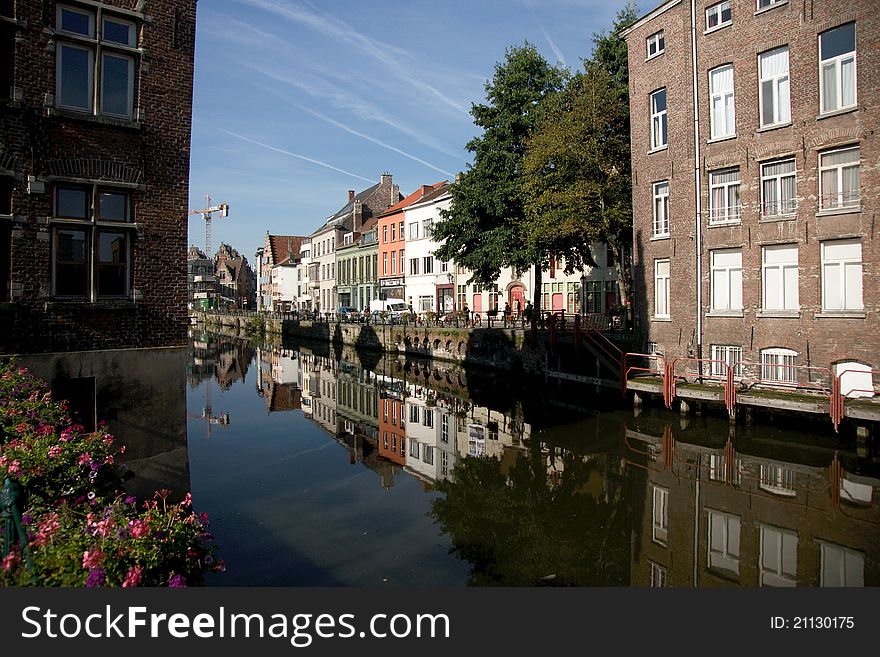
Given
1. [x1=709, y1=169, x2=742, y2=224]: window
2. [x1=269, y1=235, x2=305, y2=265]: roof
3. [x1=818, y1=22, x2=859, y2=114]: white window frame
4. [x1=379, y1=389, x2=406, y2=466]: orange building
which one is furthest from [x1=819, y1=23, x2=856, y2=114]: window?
[x1=269, y1=235, x2=305, y2=265]: roof

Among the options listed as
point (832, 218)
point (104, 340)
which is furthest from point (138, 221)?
point (832, 218)

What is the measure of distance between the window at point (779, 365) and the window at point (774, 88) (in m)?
6.73

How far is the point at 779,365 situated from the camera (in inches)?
686

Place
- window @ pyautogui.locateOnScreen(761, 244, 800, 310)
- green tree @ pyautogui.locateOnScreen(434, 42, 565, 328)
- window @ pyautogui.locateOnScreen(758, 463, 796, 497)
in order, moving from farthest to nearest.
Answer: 1. green tree @ pyautogui.locateOnScreen(434, 42, 565, 328)
2. window @ pyautogui.locateOnScreen(761, 244, 800, 310)
3. window @ pyautogui.locateOnScreen(758, 463, 796, 497)

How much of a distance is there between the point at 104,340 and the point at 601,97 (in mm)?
21004

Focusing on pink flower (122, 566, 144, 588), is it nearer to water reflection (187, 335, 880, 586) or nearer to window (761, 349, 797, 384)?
water reflection (187, 335, 880, 586)

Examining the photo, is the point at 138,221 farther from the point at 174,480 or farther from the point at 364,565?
the point at 364,565

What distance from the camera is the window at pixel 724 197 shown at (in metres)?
19.5

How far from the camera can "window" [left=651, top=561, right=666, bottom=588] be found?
26.3ft

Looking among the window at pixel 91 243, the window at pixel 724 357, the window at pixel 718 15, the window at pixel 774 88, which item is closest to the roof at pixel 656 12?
the window at pixel 718 15

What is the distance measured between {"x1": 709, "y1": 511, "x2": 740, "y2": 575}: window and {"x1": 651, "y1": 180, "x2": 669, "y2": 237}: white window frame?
13.2 meters

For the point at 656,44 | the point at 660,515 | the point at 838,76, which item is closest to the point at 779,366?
the point at 838,76

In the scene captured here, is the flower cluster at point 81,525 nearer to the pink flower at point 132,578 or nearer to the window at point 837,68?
the pink flower at point 132,578

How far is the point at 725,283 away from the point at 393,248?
41.6 metres
